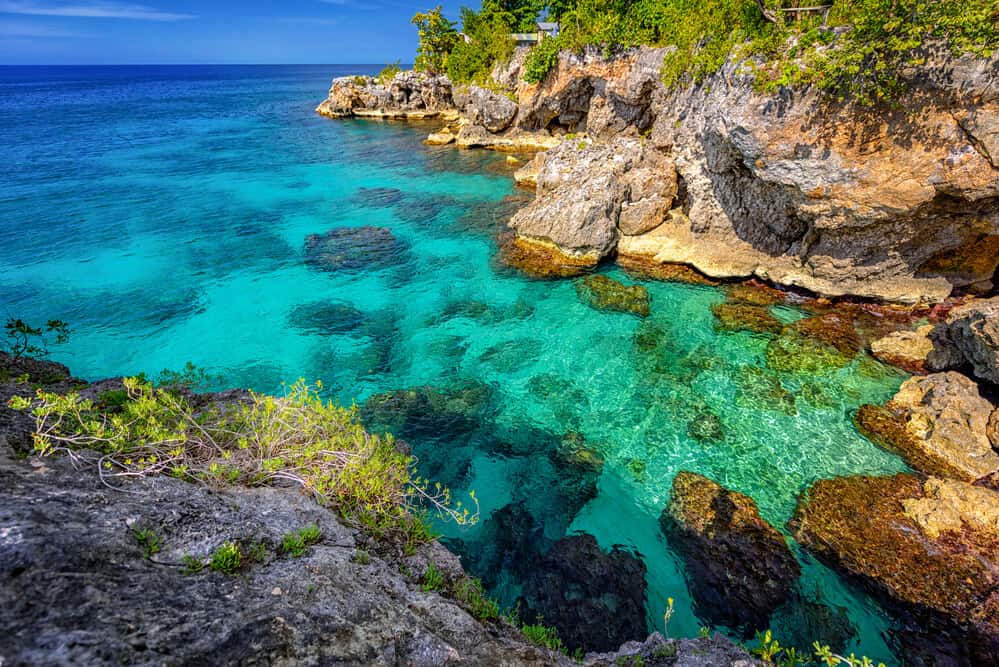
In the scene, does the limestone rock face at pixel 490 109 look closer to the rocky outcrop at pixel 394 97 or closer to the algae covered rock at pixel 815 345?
the rocky outcrop at pixel 394 97

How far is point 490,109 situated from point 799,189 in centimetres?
3206

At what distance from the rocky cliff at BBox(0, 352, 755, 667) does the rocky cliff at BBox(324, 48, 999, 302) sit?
557 inches

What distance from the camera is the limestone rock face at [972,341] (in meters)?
10.5

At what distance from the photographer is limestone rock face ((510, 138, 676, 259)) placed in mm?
18922

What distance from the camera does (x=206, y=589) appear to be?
370 centimetres

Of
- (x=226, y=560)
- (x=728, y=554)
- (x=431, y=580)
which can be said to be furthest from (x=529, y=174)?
(x=226, y=560)

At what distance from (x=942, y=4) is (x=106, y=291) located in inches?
1102

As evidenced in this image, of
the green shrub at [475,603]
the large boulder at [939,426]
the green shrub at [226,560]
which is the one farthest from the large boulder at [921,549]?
the green shrub at [226,560]

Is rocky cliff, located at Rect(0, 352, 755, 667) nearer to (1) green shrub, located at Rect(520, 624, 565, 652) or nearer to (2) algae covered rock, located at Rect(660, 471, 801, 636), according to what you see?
(1) green shrub, located at Rect(520, 624, 565, 652)

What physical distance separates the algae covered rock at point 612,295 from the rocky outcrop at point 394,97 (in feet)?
165

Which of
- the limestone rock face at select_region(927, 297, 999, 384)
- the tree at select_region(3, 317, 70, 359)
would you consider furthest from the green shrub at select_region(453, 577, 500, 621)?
the limestone rock face at select_region(927, 297, 999, 384)

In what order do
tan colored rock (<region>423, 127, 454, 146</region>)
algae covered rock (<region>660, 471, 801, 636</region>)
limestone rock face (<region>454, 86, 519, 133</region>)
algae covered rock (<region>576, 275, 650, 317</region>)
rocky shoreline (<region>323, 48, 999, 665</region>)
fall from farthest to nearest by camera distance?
tan colored rock (<region>423, 127, 454, 146</region>) → limestone rock face (<region>454, 86, 519, 133</region>) → algae covered rock (<region>576, 275, 650, 317</region>) → rocky shoreline (<region>323, 48, 999, 665</region>) → algae covered rock (<region>660, 471, 801, 636</region>)

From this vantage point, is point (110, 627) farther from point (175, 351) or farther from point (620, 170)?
point (620, 170)

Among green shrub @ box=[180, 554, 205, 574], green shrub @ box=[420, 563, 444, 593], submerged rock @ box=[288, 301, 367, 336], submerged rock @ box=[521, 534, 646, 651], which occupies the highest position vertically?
green shrub @ box=[180, 554, 205, 574]
